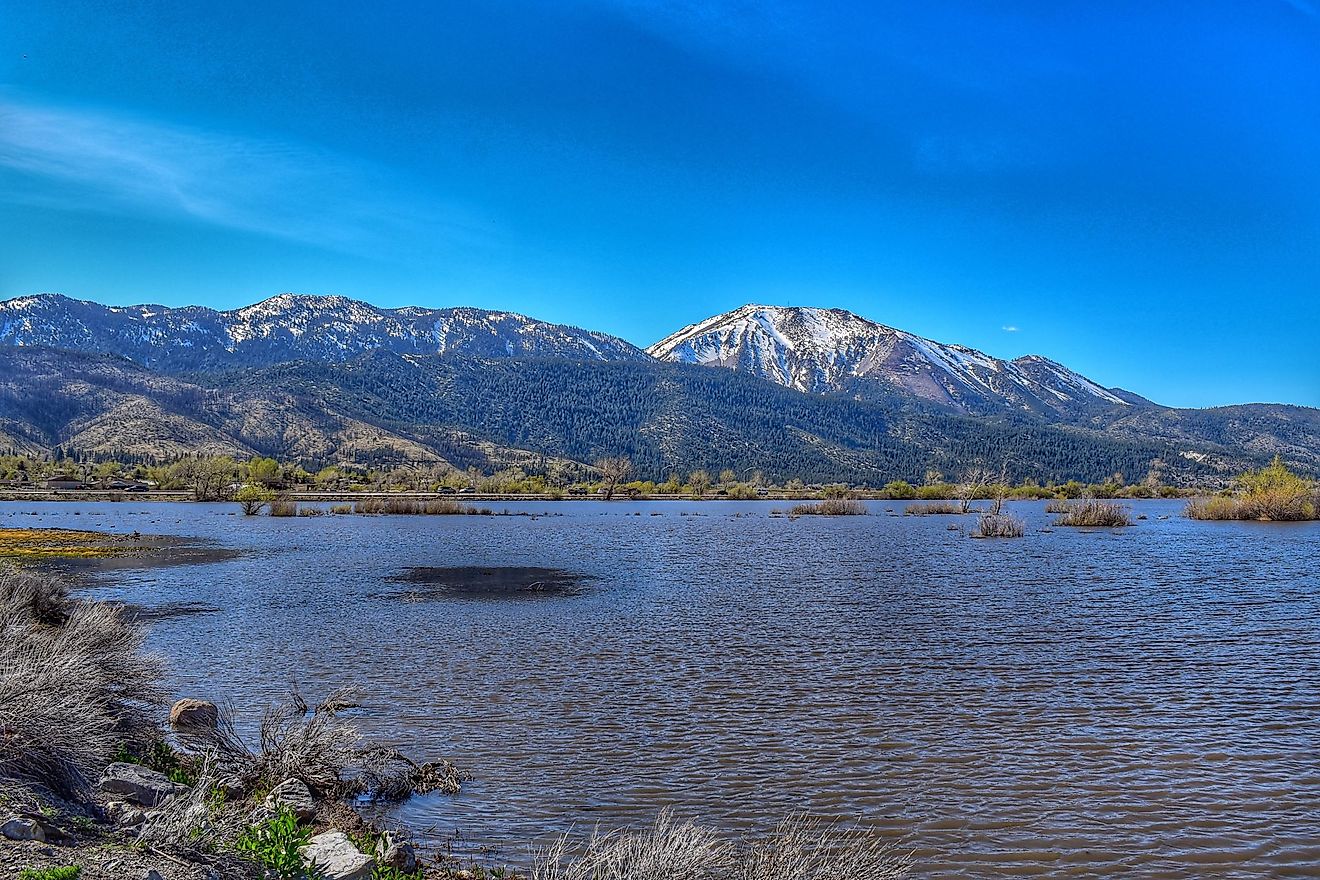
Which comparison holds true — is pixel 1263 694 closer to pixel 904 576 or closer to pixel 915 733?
pixel 915 733

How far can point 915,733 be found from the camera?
42.8 feet

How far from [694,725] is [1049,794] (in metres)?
5.12

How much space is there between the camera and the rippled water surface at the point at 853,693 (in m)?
9.84

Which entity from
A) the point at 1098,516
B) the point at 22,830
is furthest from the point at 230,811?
the point at 1098,516

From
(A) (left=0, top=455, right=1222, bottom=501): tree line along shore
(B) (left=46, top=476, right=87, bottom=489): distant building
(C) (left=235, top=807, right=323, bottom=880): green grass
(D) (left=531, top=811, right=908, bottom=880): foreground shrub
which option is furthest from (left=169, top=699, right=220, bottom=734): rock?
(B) (left=46, top=476, right=87, bottom=489): distant building

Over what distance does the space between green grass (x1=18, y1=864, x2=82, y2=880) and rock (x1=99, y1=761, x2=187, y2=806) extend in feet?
8.38

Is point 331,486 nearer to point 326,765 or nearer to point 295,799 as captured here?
point 326,765

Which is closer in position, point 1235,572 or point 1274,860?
point 1274,860

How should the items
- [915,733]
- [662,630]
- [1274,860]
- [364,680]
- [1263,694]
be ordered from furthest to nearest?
1. [662,630]
2. [364,680]
3. [1263,694]
4. [915,733]
5. [1274,860]

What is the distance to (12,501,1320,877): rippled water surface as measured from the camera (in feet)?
32.3

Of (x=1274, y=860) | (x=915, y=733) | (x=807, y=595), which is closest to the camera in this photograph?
(x=1274, y=860)

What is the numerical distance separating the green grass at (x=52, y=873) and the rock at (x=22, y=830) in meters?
0.68

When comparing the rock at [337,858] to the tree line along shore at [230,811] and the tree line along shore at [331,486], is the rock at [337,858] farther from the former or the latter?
the tree line along shore at [331,486]

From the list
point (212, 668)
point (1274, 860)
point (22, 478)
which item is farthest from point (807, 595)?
point (22, 478)
